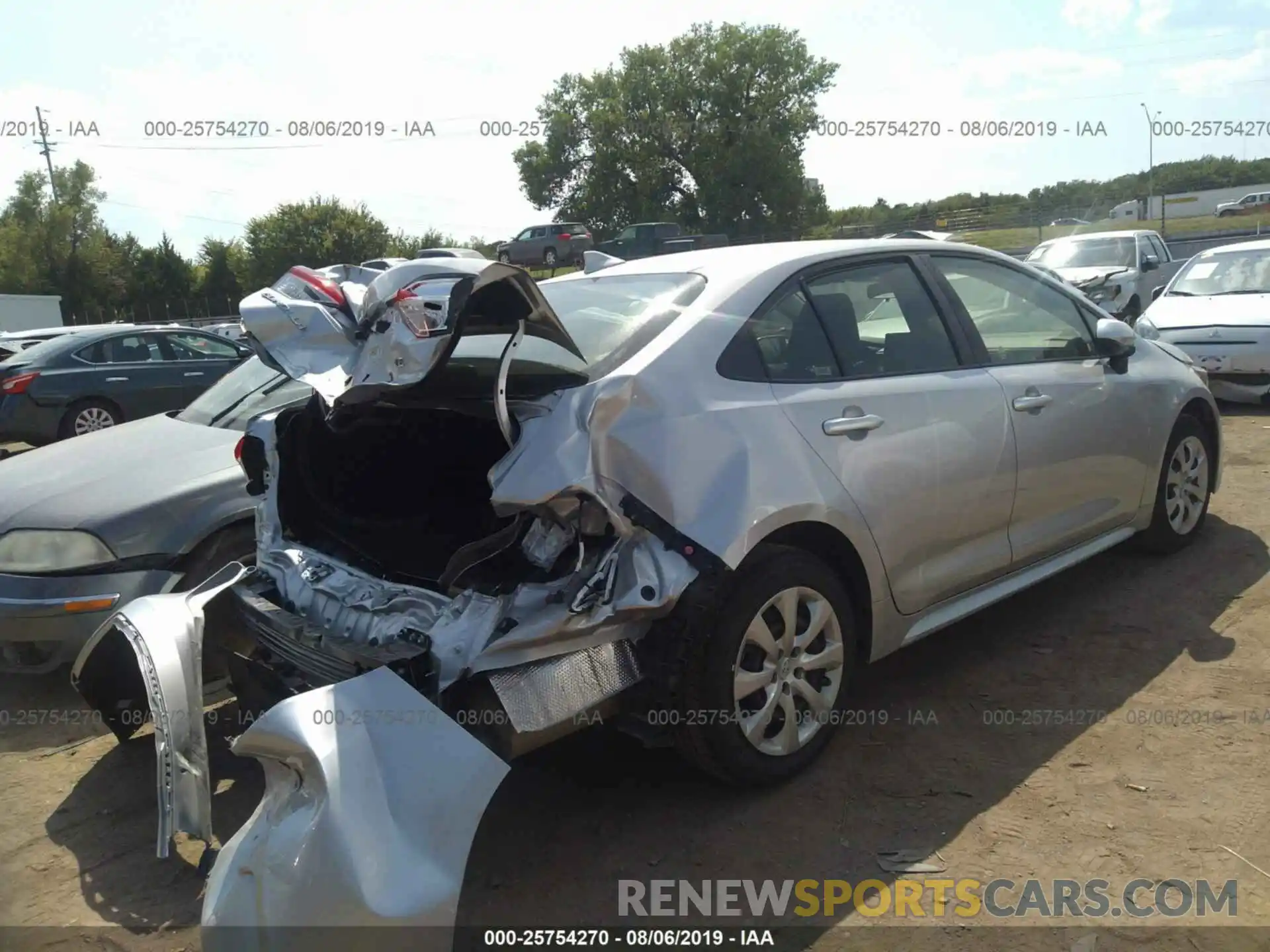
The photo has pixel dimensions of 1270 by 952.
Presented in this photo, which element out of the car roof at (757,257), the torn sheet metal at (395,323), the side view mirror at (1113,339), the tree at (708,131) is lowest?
the side view mirror at (1113,339)

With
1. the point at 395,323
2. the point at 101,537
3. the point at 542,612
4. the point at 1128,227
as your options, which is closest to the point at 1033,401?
the point at 542,612

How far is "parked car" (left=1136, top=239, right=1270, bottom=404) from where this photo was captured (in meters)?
8.64

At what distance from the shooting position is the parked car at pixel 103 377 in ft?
34.8

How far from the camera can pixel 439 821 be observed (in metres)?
2.30

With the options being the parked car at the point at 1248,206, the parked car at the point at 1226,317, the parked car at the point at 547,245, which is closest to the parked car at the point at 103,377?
the parked car at the point at 1226,317

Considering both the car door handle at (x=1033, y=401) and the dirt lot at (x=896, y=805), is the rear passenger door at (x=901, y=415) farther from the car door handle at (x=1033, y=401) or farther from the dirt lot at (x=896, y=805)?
the dirt lot at (x=896, y=805)

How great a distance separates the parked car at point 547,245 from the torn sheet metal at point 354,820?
30183mm

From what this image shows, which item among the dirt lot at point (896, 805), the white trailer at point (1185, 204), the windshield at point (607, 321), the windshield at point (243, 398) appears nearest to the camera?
the dirt lot at point (896, 805)

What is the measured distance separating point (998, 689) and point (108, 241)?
55952 millimetres

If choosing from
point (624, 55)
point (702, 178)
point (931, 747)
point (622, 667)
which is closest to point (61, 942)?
point (622, 667)

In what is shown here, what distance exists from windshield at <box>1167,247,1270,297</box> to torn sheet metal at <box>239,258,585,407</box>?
30.2 feet

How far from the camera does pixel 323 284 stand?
3.24 metres

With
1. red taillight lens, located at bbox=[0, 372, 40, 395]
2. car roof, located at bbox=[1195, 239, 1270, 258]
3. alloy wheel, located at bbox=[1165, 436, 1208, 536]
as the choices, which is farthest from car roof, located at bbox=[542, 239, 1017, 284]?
red taillight lens, located at bbox=[0, 372, 40, 395]

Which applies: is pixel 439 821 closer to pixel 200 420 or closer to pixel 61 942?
pixel 61 942
